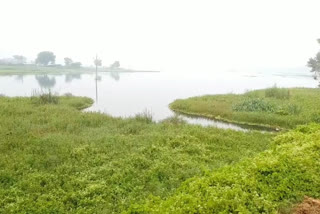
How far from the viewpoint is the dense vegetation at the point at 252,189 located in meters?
5.98

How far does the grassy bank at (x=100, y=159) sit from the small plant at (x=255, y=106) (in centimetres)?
723

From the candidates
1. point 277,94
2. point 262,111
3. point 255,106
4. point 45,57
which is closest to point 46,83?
point 277,94

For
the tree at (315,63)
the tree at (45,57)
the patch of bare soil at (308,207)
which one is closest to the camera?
the patch of bare soil at (308,207)

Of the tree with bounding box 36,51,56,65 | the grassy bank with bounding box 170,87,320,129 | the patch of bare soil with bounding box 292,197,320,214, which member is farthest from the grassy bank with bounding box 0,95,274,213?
the tree with bounding box 36,51,56,65

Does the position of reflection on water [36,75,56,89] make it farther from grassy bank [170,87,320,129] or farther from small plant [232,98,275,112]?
small plant [232,98,275,112]

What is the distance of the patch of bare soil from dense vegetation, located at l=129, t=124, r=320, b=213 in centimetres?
26

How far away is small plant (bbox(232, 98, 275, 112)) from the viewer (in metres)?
20.9

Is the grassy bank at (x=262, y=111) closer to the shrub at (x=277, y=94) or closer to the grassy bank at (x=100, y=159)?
the shrub at (x=277, y=94)

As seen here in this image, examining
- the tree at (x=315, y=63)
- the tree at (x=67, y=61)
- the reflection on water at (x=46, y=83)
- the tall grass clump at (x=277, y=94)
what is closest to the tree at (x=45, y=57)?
the tree at (x=67, y=61)

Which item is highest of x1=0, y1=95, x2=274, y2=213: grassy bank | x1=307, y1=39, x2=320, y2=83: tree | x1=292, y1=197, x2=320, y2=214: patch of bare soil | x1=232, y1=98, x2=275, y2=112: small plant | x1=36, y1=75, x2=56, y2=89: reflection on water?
x1=307, y1=39, x2=320, y2=83: tree

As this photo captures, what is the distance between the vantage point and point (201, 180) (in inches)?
289

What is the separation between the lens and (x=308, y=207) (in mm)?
5844

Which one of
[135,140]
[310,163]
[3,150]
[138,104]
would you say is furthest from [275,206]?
[138,104]

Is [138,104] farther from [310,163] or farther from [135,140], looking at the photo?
[310,163]
